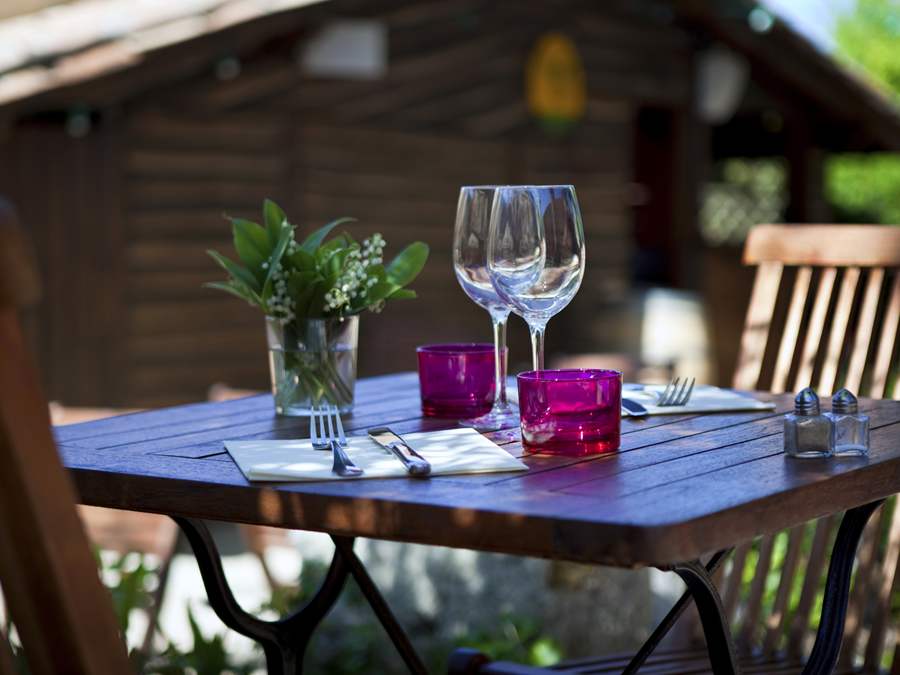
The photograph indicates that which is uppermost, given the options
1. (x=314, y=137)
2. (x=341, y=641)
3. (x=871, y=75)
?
(x=871, y=75)

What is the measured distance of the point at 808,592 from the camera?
2.27 metres

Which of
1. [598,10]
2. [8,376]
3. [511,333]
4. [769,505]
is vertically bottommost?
[511,333]

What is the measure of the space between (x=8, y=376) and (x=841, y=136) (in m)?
9.84

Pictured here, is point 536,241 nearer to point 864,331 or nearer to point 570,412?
point 570,412

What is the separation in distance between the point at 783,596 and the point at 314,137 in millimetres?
5187

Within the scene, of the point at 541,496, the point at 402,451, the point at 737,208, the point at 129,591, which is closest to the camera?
the point at 541,496

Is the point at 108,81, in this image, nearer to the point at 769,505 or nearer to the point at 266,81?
the point at 266,81

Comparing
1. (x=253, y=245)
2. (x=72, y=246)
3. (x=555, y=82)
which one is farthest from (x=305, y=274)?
(x=555, y=82)

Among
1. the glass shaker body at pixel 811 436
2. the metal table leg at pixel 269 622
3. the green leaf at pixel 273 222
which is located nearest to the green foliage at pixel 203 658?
the metal table leg at pixel 269 622

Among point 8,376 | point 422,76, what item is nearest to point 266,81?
point 422,76

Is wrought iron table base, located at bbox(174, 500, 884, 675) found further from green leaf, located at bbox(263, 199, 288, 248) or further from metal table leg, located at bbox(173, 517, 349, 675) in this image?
green leaf, located at bbox(263, 199, 288, 248)

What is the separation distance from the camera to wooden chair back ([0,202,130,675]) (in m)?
1.00

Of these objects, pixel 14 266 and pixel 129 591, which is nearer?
pixel 14 266

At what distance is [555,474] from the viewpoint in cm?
152
